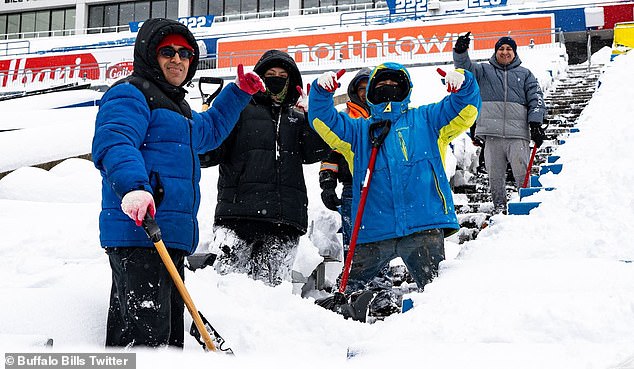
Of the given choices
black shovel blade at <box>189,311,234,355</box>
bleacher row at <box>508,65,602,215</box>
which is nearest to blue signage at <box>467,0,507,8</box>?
bleacher row at <box>508,65,602,215</box>

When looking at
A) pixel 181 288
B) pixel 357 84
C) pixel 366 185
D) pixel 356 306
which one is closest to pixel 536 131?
pixel 357 84

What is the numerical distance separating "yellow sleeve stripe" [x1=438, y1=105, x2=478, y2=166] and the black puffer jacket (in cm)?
79

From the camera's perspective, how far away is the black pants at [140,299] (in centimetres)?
276

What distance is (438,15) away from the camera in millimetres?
26406

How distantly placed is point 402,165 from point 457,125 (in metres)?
0.42

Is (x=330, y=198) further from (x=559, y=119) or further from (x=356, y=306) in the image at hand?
(x=559, y=119)

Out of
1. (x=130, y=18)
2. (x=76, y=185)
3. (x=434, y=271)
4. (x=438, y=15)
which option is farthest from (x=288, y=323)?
(x=130, y=18)

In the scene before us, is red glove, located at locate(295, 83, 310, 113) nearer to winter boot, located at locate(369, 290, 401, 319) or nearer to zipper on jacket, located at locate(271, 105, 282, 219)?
zipper on jacket, located at locate(271, 105, 282, 219)

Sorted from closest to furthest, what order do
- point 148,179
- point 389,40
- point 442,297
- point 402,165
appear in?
point 148,179
point 442,297
point 402,165
point 389,40

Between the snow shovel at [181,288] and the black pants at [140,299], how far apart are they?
0.31 ft

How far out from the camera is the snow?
2.28m

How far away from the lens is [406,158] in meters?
4.20

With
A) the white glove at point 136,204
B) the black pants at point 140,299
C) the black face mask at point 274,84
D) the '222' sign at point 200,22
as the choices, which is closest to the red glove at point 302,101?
the black face mask at point 274,84

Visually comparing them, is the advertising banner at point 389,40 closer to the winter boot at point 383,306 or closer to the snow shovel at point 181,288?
the winter boot at point 383,306
